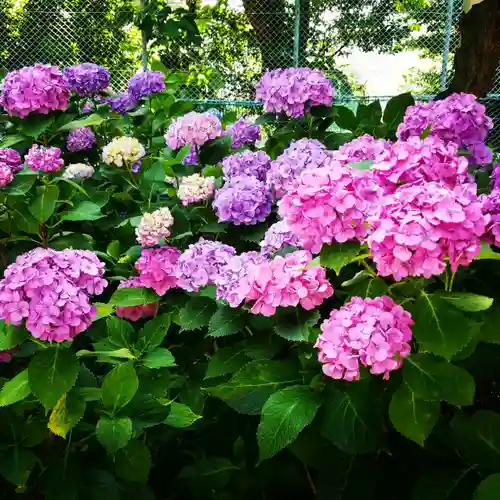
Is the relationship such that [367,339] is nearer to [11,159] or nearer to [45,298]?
[45,298]

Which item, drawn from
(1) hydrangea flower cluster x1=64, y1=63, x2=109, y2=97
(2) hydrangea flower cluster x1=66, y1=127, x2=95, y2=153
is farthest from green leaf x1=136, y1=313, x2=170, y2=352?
(1) hydrangea flower cluster x1=64, y1=63, x2=109, y2=97

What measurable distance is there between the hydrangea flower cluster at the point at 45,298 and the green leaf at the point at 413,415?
480 mm

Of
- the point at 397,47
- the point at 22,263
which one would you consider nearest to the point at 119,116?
the point at 22,263

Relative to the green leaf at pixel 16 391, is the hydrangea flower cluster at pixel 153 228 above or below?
above

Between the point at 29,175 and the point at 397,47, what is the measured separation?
8.28m

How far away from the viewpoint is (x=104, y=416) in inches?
43.8

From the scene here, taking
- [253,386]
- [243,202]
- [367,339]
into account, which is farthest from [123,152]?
[367,339]

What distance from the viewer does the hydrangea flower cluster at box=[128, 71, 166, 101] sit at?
2.36 meters

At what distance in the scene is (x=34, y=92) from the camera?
5.90 ft

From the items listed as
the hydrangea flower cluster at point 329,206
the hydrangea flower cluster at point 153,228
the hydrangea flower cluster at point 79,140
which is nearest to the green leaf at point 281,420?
the hydrangea flower cluster at point 329,206

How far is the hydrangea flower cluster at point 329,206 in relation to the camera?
36.2 inches

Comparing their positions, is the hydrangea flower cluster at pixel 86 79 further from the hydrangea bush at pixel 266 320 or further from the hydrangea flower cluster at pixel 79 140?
the hydrangea bush at pixel 266 320

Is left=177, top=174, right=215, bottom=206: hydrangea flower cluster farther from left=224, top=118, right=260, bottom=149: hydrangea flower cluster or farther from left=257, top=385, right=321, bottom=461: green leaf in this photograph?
left=257, top=385, right=321, bottom=461: green leaf

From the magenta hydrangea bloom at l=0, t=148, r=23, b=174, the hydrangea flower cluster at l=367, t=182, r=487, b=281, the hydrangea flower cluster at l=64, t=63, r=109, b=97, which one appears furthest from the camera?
the hydrangea flower cluster at l=64, t=63, r=109, b=97
